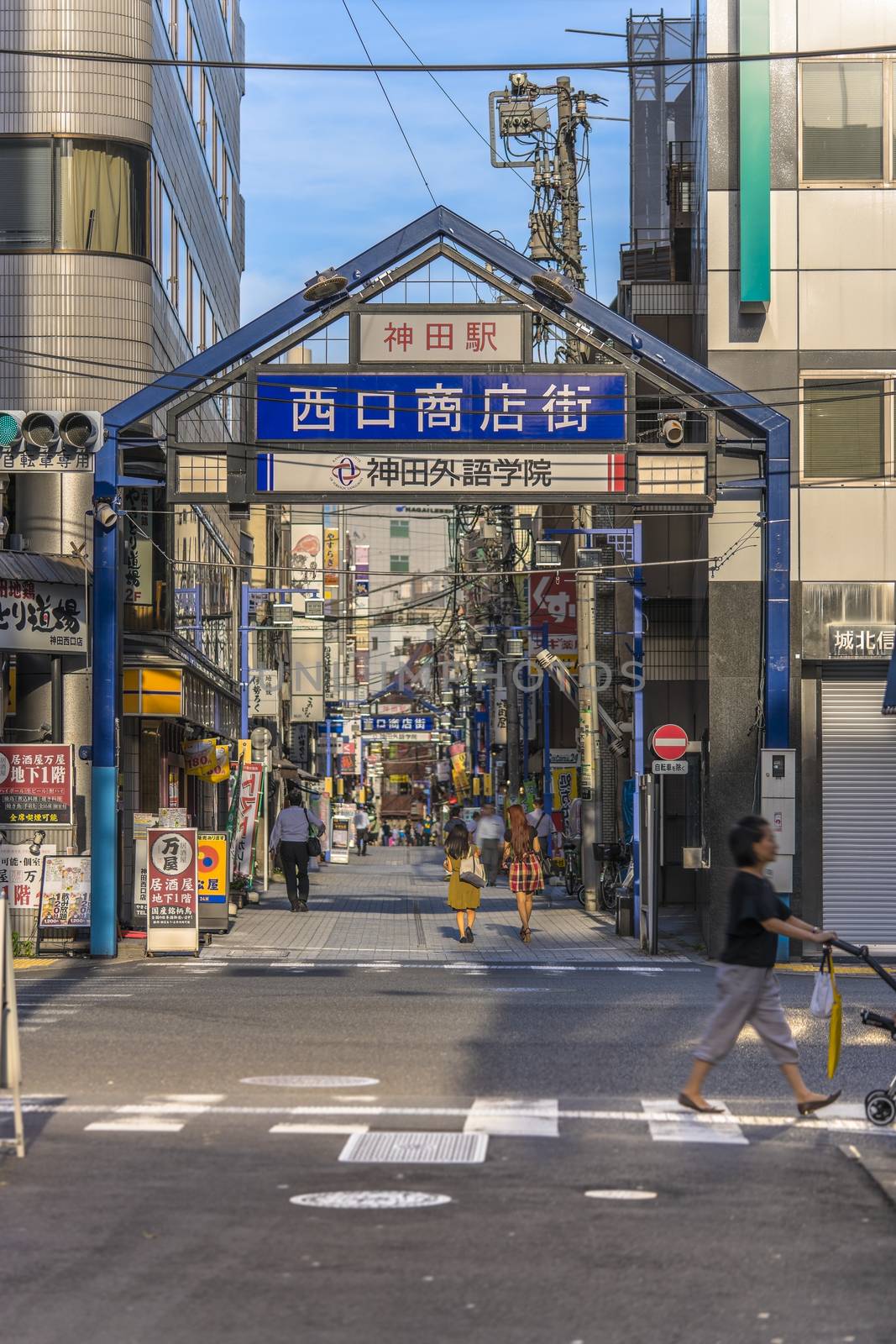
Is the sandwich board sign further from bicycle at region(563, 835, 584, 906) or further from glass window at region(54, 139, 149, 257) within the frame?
bicycle at region(563, 835, 584, 906)

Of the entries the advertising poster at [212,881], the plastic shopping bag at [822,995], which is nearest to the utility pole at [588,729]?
the advertising poster at [212,881]

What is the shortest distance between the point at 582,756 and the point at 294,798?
5156mm

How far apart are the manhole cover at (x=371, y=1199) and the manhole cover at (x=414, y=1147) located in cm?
79

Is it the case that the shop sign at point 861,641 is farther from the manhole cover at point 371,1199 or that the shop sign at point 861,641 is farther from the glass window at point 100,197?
the manhole cover at point 371,1199

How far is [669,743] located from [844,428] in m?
4.81

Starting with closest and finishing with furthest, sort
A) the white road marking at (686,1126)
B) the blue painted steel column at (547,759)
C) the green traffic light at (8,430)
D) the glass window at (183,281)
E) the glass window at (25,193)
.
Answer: the white road marking at (686,1126)
the green traffic light at (8,430)
the glass window at (25,193)
the glass window at (183,281)
the blue painted steel column at (547,759)

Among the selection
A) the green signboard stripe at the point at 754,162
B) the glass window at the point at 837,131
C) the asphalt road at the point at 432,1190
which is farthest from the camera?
the glass window at the point at 837,131

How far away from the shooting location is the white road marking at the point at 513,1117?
10.3m

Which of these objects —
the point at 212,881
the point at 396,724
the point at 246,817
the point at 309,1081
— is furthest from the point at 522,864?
the point at 396,724

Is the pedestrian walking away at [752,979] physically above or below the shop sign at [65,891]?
above

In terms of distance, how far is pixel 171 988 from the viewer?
60.3ft

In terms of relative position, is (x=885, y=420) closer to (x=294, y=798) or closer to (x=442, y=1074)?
(x=294, y=798)

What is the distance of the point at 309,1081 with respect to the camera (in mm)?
12164

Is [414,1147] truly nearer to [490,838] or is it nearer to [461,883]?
[461,883]
